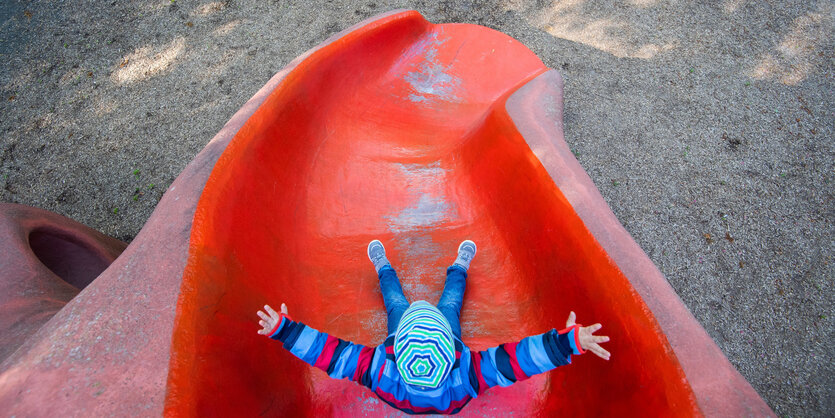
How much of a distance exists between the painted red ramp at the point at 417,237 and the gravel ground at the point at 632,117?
2.81ft

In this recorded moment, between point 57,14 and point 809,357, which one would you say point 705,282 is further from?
point 57,14

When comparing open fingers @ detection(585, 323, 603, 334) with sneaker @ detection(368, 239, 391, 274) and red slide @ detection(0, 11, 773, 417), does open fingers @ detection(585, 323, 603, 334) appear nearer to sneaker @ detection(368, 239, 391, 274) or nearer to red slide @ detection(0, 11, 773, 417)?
red slide @ detection(0, 11, 773, 417)

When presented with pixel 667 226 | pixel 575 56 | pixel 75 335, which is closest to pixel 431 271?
pixel 75 335

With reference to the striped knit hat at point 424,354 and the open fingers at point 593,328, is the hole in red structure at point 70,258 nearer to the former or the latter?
the striped knit hat at point 424,354

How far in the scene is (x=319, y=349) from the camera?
1.17 m

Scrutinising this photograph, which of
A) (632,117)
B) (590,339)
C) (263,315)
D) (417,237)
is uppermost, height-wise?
(263,315)

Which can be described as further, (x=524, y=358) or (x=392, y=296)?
(x=392, y=296)

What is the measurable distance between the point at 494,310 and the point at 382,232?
571mm

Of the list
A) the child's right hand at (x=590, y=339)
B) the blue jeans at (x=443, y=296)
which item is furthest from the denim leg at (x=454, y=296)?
the child's right hand at (x=590, y=339)

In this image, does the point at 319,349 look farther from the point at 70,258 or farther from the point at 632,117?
the point at 632,117

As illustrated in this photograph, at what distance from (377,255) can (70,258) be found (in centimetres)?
137

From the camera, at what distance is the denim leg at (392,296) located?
148 cm

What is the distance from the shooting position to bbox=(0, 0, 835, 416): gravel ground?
1.96 meters

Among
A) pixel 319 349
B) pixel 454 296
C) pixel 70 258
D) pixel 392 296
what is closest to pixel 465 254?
pixel 454 296
